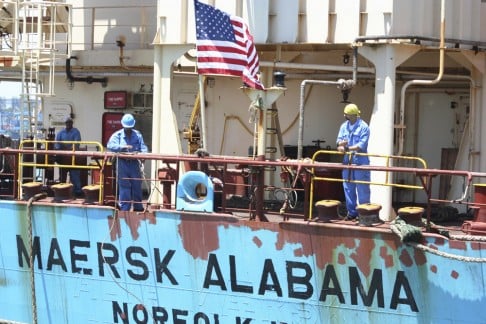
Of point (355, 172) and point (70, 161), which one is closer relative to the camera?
point (355, 172)

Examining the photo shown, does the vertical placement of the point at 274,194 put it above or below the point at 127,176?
below

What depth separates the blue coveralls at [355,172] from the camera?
9.76 metres

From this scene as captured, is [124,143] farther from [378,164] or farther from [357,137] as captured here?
[378,164]

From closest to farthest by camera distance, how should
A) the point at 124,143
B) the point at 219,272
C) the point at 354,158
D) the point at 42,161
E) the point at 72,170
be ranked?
the point at 219,272, the point at 354,158, the point at 124,143, the point at 42,161, the point at 72,170

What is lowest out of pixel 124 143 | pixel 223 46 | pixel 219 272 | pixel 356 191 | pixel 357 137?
pixel 219 272

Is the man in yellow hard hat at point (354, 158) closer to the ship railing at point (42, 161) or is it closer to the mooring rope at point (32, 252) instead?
the ship railing at point (42, 161)

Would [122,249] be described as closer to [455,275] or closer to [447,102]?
[455,275]

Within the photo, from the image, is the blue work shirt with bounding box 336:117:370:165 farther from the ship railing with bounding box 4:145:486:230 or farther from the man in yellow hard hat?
the ship railing with bounding box 4:145:486:230

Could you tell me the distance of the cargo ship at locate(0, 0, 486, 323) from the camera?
895cm

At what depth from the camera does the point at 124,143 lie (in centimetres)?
1077

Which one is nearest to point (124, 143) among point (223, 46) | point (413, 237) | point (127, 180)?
point (127, 180)

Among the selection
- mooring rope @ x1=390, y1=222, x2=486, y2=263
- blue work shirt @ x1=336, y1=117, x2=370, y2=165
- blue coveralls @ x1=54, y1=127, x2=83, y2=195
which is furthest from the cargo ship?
blue work shirt @ x1=336, y1=117, x2=370, y2=165

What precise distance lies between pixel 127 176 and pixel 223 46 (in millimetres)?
2077

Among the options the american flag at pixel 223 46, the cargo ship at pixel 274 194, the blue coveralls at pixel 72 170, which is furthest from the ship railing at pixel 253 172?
the blue coveralls at pixel 72 170
